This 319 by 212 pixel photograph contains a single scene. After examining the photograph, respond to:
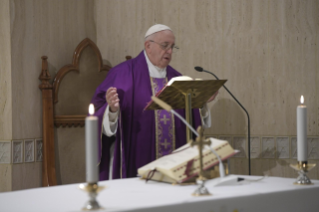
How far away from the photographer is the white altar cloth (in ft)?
5.83

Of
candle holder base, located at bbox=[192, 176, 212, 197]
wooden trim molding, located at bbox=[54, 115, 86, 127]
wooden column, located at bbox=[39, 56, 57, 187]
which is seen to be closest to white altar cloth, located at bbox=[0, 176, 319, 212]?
candle holder base, located at bbox=[192, 176, 212, 197]

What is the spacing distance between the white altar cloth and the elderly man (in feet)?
5.12

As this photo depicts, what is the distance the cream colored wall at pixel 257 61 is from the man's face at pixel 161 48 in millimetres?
1077

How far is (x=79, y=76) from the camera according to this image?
16.8 ft

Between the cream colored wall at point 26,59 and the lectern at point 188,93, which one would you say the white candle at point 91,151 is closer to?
the lectern at point 188,93

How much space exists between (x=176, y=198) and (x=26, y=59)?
10.2 feet

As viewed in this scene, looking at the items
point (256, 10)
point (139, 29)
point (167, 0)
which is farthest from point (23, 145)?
point (256, 10)

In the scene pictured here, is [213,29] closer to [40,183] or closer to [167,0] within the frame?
[167,0]

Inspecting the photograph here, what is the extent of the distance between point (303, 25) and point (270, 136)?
4.22 ft

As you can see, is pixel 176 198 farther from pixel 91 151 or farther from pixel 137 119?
pixel 137 119

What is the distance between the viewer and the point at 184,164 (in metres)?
2.23

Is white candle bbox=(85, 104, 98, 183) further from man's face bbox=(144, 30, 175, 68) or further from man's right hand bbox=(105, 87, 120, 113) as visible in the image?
man's face bbox=(144, 30, 175, 68)

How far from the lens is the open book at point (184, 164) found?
2225mm

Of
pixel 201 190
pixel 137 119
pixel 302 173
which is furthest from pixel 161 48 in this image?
pixel 201 190
